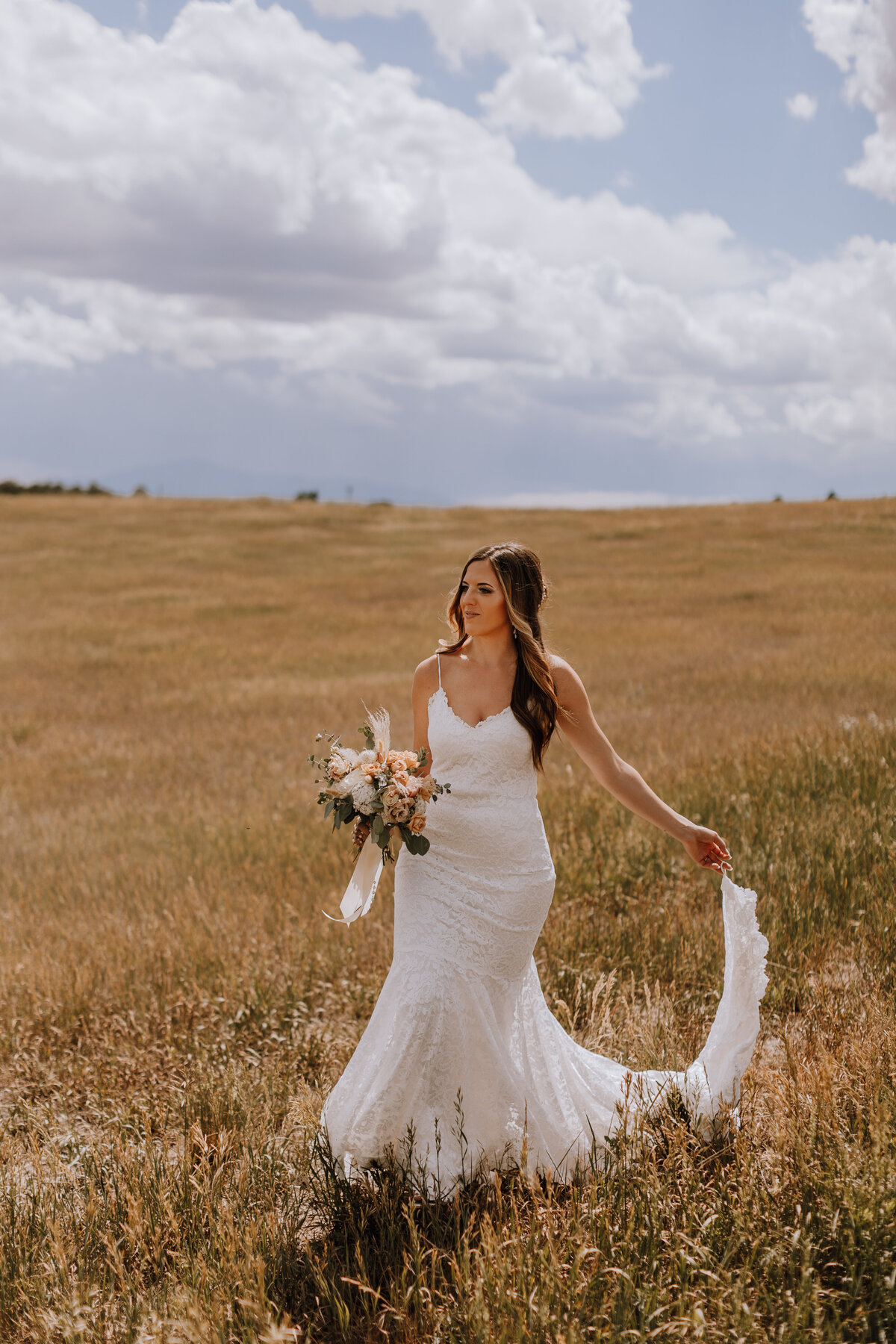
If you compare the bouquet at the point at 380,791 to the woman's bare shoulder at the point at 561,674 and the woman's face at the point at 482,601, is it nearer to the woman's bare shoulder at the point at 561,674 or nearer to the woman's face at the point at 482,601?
the woman's face at the point at 482,601

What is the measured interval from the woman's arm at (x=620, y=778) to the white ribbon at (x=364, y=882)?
3.09 feet

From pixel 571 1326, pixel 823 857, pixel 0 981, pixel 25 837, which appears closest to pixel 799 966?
pixel 823 857

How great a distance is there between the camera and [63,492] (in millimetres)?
82812

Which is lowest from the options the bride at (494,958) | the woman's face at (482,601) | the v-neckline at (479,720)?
the bride at (494,958)

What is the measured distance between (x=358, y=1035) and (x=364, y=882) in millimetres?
1494

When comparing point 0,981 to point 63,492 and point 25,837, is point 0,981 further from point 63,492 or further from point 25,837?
point 63,492

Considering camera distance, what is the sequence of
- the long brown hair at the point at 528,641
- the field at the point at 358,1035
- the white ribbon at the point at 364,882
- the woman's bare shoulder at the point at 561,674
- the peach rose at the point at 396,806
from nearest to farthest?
the field at the point at 358,1035 → the peach rose at the point at 396,806 → the white ribbon at the point at 364,882 → the long brown hair at the point at 528,641 → the woman's bare shoulder at the point at 561,674

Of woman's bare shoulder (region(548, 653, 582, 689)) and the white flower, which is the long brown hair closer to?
woman's bare shoulder (region(548, 653, 582, 689))

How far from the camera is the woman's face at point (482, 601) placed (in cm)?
392

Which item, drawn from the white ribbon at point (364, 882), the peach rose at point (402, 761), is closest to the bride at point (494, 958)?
the white ribbon at point (364, 882)

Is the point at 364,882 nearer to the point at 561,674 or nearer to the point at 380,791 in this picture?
the point at 380,791

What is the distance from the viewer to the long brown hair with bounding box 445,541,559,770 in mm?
3881

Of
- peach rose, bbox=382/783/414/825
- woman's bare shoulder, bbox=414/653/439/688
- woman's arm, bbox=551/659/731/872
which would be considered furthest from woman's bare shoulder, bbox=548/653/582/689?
peach rose, bbox=382/783/414/825

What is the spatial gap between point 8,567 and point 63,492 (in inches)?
1808
